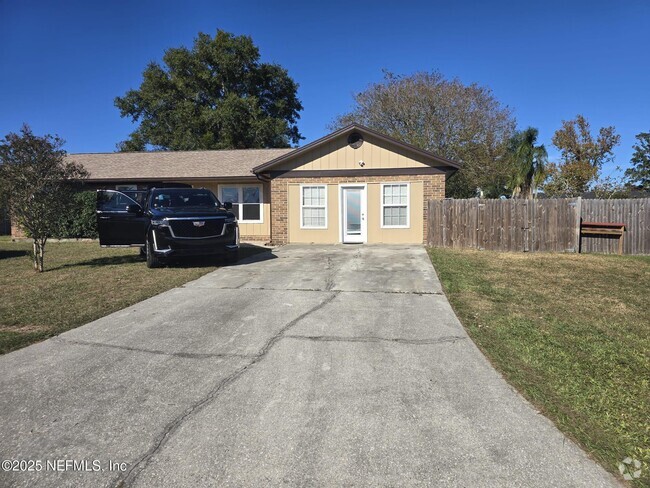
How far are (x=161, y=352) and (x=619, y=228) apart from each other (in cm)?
1444

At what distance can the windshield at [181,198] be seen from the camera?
34.1 ft

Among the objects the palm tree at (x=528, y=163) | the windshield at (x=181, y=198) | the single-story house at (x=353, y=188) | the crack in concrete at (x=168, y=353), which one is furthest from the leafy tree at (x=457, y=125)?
the crack in concrete at (x=168, y=353)

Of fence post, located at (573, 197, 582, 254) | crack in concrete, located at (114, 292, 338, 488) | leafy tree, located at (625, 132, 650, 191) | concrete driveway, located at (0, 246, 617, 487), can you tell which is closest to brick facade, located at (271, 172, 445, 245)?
fence post, located at (573, 197, 582, 254)

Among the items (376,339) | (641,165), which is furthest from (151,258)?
(641,165)

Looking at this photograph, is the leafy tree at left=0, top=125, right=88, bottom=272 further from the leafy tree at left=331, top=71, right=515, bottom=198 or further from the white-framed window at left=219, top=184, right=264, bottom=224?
the leafy tree at left=331, top=71, right=515, bottom=198

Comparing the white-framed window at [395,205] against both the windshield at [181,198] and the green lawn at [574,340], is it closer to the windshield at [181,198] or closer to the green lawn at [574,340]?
the green lawn at [574,340]

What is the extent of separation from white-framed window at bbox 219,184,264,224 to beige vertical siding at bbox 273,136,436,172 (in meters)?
2.42

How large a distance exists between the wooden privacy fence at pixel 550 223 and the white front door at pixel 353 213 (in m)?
3.51

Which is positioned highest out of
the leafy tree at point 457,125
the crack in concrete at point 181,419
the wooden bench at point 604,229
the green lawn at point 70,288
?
the leafy tree at point 457,125

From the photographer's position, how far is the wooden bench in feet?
43.8

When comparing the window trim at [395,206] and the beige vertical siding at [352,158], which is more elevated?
the beige vertical siding at [352,158]

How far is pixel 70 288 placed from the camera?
7723 mm

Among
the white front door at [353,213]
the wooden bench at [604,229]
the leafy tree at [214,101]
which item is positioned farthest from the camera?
the leafy tree at [214,101]

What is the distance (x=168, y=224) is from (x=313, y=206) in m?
6.91
